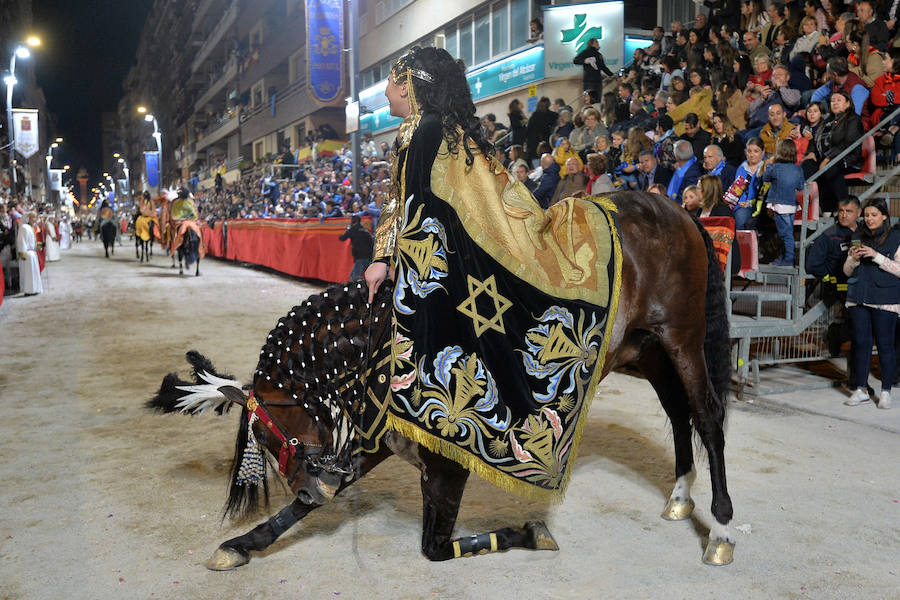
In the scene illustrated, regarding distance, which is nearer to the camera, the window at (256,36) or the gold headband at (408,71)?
the gold headband at (408,71)

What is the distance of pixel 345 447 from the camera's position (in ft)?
9.53

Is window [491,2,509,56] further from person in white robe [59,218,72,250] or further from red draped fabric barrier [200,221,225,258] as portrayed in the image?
person in white robe [59,218,72,250]

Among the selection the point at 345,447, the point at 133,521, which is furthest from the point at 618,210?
the point at 133,521

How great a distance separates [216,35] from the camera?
56.3 metres

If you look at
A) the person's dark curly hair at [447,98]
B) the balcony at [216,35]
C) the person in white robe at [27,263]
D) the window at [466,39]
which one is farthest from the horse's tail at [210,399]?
the balcony at [216,35]

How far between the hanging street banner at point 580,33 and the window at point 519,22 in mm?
1790

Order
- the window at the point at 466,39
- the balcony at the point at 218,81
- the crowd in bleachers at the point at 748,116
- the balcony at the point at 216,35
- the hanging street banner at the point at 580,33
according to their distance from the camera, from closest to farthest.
Answer: the crowd in bleachers at the point at 748,116
the hanging street banner at the point at 580,33
the window at the point at 466,39
the balcony at the point at 216,35
the balcony at the point at 218,81

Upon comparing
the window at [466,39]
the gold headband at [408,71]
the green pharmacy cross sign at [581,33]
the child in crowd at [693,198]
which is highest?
the window at [466,39]

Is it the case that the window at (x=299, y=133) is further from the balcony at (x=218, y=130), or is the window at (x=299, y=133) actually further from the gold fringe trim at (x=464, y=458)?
the gold fringe trim at (x=464, y=458)

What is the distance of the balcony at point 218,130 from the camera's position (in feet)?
170

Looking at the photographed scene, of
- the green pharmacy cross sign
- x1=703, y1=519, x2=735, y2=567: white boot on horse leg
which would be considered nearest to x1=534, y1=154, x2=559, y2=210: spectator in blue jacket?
the green pharmacy cross sign

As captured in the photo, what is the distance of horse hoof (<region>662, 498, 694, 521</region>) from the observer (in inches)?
143

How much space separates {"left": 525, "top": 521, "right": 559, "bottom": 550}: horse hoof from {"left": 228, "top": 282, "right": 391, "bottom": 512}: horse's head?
90 centimetres

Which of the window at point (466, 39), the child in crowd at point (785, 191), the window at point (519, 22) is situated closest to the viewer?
the child in crowd at point (785, 191)
